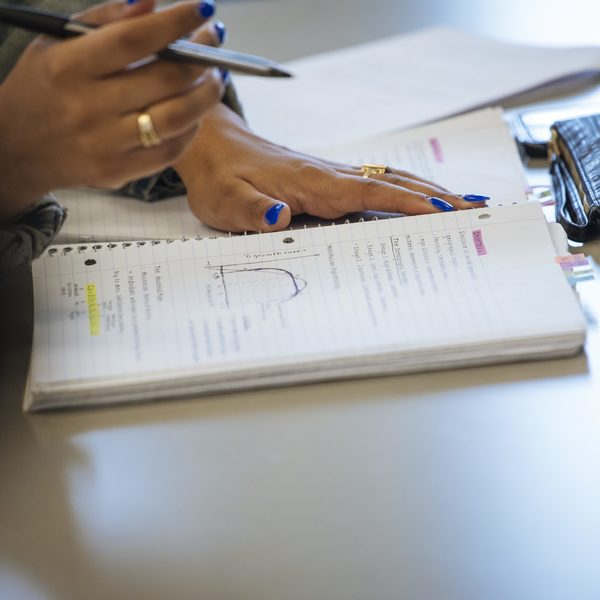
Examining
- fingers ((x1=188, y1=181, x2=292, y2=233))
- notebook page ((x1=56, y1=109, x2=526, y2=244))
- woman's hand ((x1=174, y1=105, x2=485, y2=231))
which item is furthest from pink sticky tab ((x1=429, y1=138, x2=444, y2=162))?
fingers ((x1=188, y1=181, x2=292, y2=233))

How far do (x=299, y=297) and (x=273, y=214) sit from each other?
0.39 feet

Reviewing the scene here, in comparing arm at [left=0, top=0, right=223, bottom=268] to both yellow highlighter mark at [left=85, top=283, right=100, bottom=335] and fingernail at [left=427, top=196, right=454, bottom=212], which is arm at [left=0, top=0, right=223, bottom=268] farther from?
fingernail at [left=427, top=196, right=454, bottom=212]

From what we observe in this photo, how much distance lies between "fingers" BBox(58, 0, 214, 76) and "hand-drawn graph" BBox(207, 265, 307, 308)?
7.8 inches

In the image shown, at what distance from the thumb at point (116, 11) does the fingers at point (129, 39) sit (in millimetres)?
20

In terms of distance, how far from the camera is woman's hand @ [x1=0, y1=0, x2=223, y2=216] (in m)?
0.56

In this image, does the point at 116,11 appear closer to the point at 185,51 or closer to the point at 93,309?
the point at 185,51

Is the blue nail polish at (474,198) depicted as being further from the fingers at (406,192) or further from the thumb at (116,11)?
the thumb at (116,11)

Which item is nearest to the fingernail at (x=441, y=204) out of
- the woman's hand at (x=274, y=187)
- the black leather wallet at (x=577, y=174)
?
the woman's hand at (x=274, y=187)

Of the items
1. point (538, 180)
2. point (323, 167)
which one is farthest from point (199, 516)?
point (538, 180)

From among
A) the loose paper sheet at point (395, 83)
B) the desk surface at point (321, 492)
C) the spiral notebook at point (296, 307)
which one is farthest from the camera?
the loose paper sheet at point (395, 83)

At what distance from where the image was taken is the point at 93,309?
2.31 ft

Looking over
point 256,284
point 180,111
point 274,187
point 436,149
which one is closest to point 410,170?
point 436,149

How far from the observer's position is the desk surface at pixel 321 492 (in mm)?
526

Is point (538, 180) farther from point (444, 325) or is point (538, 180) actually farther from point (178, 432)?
point (178, 432)
